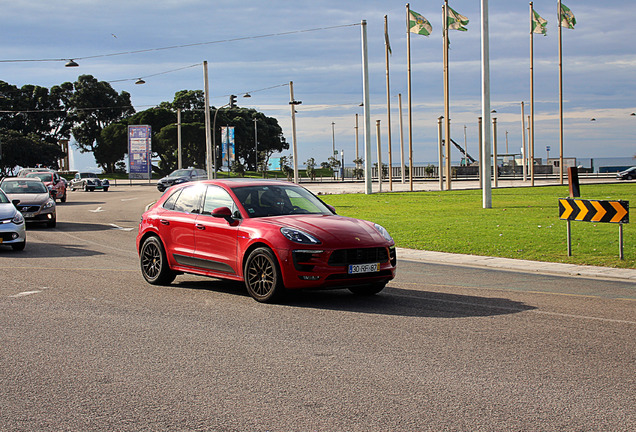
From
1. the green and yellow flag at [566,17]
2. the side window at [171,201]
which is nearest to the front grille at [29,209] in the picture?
the side window at [171,201]

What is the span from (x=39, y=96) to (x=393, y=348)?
116946 millimetres

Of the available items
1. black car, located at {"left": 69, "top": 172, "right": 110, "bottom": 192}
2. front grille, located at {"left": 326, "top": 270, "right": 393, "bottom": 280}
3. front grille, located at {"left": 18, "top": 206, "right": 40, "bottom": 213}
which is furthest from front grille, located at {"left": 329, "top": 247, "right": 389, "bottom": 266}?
black car, located at {"left": 69, "top": 172, "right": 110, "bottom": 192}

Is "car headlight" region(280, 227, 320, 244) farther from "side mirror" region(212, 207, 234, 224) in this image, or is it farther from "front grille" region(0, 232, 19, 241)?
"front grille" region(0, 232, 19, 241)

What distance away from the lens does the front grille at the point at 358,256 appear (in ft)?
28.9

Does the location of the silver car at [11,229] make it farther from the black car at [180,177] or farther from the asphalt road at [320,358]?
the black car at [180,177]

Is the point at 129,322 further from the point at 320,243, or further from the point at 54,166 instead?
the point at 54,166

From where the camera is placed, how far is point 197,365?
6172mm

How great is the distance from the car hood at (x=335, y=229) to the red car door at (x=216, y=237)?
552 millimetres

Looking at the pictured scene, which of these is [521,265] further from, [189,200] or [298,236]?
[189,200]

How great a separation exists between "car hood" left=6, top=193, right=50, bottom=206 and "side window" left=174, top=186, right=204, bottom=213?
14054mm

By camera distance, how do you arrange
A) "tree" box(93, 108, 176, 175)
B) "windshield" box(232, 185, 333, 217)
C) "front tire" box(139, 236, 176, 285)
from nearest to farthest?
1. "windshield" box(232, 185, 333, 217)
2. "front tire" box(139, 236, 176, 285)
3. "tree" box(93, 108, 176, 175)

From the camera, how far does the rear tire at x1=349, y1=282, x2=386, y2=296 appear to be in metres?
9.73

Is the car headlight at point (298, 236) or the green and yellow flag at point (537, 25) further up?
the green and yellow flag at point (537, 25)

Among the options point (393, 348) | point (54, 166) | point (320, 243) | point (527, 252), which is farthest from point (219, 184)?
point (54, 166)
